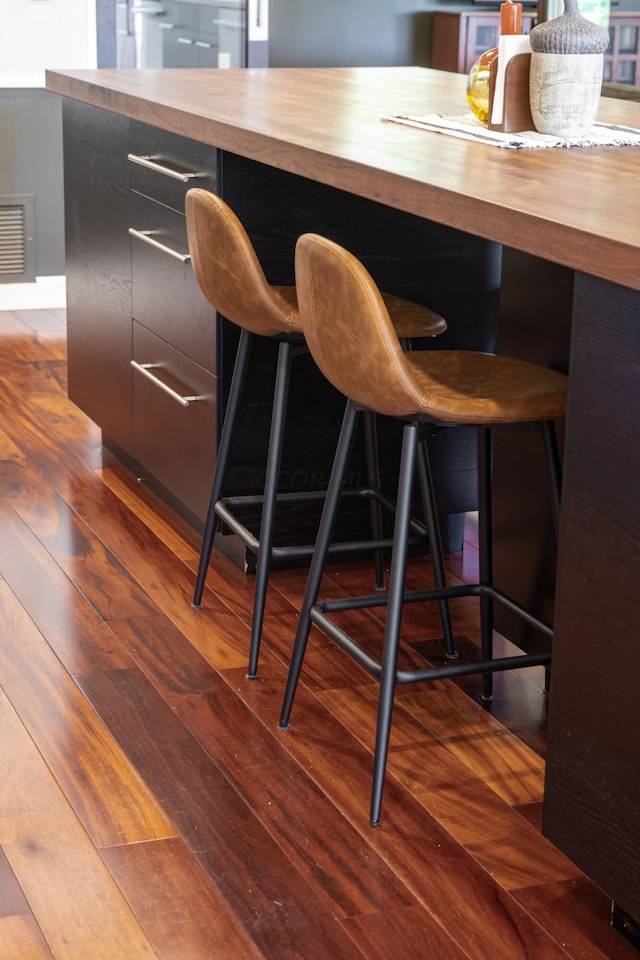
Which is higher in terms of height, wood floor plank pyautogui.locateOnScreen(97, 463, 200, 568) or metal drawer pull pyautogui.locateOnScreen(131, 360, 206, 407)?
metal drawer pull pyautogui.locateOnScreen(131, 360, 206, 407)

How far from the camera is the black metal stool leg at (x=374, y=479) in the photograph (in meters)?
2.84

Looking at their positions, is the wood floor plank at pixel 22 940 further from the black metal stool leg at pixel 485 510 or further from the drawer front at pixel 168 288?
the drawer front at pixel 168 288

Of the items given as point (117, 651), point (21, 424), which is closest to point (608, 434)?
point (117, 651)

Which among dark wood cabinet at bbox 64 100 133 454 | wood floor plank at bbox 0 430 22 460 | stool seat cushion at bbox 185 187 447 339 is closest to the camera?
stool seat cushion at bbox 185 187 447 339

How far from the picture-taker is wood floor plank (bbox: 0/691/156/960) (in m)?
1.77

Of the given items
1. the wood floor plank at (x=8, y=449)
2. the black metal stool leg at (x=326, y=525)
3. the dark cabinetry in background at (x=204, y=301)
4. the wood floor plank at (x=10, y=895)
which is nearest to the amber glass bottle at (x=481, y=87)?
the dark cabinetry in background at (x=204, y=301)

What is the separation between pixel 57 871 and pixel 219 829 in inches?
10.2

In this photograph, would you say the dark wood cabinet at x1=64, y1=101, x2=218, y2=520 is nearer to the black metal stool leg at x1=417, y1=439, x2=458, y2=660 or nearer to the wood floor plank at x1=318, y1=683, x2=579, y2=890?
the black metal stool leg at x1=417, y1=439, x2=458, y2=660

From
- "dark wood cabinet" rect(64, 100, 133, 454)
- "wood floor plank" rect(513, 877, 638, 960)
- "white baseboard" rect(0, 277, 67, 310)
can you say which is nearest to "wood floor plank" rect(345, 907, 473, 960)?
"wood floor plank" rect(513, 877, 638, 960)

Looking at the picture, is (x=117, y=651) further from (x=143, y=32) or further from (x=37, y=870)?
(x=143, y=32)

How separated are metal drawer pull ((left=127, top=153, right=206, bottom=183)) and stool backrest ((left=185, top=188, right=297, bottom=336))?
0.35 meters

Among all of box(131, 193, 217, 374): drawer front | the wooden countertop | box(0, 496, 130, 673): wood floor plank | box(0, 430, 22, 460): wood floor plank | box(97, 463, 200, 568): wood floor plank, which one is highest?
the wooden countertop

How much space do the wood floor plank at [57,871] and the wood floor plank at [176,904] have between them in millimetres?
21

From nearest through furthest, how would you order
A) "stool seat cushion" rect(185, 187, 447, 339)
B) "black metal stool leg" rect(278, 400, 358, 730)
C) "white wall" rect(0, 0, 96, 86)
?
"black metal stool leg" rect(278, 400, 358, 730)
"stool seat cushion" rect(185, 187, 447, 339)
"white wall" rect(0, 0, 96, 86)
